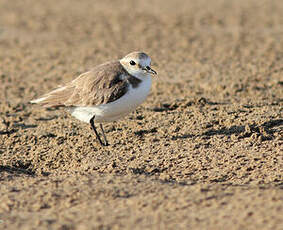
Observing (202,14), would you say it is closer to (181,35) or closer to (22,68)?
(181,35)

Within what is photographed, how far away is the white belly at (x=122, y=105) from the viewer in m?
5.96

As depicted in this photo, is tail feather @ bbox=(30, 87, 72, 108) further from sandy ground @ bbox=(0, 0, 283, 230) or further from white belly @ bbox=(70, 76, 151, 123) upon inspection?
sandy ground @ bbox=(0, 0, 283, 230)

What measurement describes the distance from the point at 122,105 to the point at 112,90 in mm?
217

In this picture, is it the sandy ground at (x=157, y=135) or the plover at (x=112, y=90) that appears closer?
the sandy ground at (x=157, y=135)

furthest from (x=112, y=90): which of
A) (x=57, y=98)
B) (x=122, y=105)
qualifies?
(x=57, y=98)

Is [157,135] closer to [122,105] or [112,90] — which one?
[122,105]

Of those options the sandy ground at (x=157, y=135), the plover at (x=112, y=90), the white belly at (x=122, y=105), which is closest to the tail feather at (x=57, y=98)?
the plover at (x=112, y=90)

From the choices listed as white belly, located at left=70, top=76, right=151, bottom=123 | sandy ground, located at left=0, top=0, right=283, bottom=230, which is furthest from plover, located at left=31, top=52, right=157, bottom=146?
sandy ground, located at left=0, top=0, right=283, bottom=230

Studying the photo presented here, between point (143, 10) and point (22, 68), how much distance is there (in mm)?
5852

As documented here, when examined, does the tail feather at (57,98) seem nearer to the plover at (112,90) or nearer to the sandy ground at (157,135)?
the plover at (112,90)

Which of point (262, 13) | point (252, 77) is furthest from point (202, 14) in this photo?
point (252, 77)

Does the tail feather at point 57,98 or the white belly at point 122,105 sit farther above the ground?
the tail feather at point 57,98

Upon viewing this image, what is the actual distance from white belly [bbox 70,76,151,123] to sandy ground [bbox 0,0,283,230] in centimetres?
45

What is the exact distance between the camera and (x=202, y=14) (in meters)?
14.3
